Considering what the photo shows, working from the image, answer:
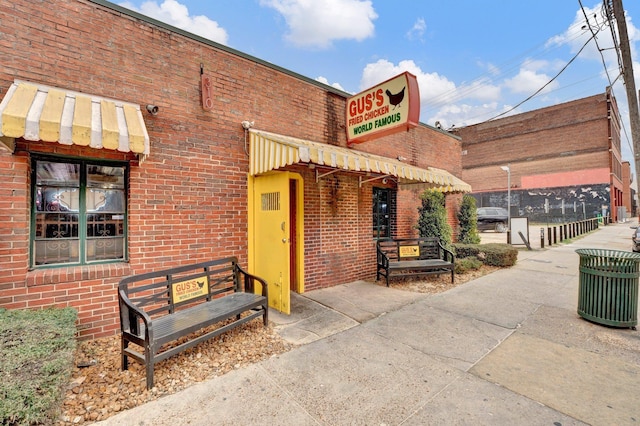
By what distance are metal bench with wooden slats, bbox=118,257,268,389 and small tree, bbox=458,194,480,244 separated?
28.9 ft

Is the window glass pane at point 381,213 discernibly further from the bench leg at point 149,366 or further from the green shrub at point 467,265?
the bench leg at point 149,366

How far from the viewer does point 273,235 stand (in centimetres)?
489

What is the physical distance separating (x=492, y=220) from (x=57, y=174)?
23238mm

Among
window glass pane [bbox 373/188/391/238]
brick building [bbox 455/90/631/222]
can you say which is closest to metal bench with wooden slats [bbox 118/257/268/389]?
window glass pane [bbox 373/188/391/238]

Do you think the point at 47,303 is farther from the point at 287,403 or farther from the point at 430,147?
the point at 430,147

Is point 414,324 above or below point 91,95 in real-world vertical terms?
below

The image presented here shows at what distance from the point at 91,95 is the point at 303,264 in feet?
14.5

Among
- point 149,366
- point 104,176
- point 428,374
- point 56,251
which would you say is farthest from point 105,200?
point 428,374

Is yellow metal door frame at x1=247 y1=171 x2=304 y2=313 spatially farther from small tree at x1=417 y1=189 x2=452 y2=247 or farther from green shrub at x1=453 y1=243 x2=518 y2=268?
green shrub at x1=453 y1=243 x2=518 y2=268

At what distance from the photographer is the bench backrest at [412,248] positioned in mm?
7305

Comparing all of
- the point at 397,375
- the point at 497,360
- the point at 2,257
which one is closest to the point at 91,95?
the point at 2,257

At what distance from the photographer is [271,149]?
4.65 meters

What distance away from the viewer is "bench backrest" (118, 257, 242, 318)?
3.51 m

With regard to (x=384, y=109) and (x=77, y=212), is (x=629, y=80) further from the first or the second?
(x=77, y=212)
